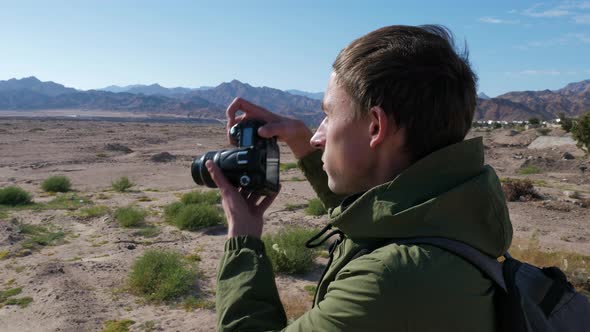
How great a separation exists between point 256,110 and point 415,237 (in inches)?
52.0

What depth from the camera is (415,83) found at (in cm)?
133

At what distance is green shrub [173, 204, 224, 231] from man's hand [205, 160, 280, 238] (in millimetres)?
6978

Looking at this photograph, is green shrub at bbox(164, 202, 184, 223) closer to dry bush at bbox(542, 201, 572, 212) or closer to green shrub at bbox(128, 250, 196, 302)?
green shrub at bbox(128, 250, 196, 302)

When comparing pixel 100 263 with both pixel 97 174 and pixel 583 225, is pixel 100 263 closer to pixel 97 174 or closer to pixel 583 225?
pixel 583 225

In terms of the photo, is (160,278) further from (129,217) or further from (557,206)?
(557,206)

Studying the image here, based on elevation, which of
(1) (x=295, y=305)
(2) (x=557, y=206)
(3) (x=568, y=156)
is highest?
(3) (x=568, y=156)

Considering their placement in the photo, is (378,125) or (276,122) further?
(276,122)

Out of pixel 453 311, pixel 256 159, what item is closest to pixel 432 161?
pixel 453 311

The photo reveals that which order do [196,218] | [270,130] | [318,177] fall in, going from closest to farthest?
1. [270,130]
2. [318,177]
3. [196,218]

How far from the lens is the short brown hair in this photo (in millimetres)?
1334

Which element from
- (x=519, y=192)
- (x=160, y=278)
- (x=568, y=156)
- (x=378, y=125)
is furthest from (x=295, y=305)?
(x=568, y=156)

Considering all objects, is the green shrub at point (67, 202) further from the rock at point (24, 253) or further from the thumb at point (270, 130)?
the thumb at point (270, 130)

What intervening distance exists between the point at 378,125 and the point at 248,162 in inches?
32.5

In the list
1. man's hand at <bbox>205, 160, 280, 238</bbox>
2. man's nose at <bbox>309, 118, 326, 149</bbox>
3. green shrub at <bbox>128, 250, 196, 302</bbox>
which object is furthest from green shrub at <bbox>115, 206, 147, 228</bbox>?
man's nose at <bbox>309, 118, 326, 149</bbox>
